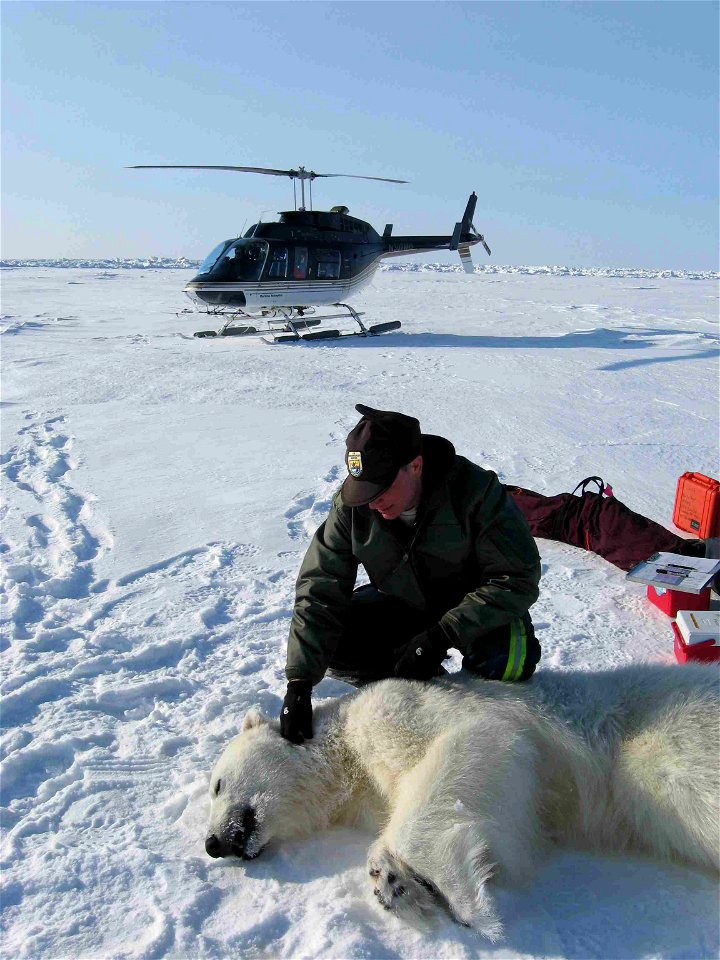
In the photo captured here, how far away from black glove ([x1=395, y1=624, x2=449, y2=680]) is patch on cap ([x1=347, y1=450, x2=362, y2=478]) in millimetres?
589

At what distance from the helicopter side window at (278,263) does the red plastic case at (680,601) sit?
11448 mm

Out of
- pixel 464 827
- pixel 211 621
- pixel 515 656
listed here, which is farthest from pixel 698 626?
pixel 211 621

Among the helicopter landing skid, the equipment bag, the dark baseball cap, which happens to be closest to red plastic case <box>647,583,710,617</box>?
the equipment bag

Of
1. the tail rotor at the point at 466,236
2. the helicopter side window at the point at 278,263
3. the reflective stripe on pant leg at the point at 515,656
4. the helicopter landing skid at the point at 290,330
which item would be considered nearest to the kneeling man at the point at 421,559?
the reflective stripe on pant leg at the point at 515,656

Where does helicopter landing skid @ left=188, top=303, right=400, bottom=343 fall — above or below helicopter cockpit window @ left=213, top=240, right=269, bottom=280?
below


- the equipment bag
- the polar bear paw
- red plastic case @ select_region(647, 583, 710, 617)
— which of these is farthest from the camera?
the equipment bag

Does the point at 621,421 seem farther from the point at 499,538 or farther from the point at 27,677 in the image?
the point at 27,677

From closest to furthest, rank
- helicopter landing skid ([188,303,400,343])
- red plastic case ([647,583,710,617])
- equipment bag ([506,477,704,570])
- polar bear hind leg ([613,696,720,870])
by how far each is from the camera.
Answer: polar bear hind leg ([613,696,720,870]) < red plastic case ([647,583,710,617]) < equipment bag ([506,477,704,570]) < helicopter landing skid ([188,303,400,343])

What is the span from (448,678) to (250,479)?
3.43 m

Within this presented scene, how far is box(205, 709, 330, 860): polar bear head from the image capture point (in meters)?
2.09

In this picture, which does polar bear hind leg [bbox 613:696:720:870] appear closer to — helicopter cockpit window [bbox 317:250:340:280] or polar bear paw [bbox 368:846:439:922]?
polar bear paw [bbox 368:846:439:922]

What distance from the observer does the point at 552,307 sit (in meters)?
23.2

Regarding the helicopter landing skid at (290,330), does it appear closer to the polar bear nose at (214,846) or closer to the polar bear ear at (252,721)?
the polar bear ear at (252,721)

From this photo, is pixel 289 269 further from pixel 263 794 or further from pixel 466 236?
pixel 263 794
